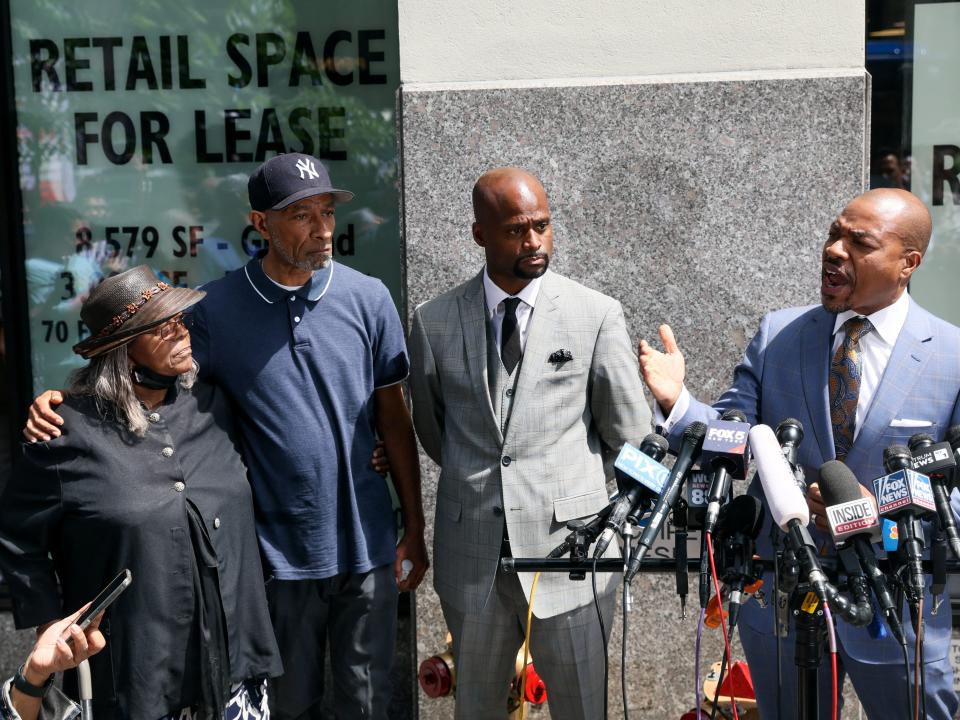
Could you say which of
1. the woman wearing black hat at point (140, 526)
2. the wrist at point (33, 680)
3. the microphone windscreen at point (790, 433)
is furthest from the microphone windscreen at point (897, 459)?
the wrist at point (33, 680)

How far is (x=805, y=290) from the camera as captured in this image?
16.0 ft

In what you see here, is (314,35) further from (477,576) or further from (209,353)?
(477,576)

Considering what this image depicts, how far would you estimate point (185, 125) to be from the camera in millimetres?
5785

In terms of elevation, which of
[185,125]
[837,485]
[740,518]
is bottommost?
[740,518]

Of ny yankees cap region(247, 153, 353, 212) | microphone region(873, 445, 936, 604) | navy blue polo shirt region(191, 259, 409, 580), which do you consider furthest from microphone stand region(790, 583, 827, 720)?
ny yankees cap region(247, 153, 353, 212)

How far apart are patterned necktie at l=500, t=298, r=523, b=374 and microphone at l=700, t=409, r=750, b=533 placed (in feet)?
4.19

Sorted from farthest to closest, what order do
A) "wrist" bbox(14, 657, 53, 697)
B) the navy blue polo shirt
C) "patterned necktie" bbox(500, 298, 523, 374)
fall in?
1. "patterned necktie" bbox(500, 298, 523, 374)
2. the navy blue polo shirt
3. "wrist" bbox(14, 657, 53, 697)

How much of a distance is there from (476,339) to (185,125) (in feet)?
8.58

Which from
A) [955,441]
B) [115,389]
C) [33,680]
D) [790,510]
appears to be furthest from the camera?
[115,389]

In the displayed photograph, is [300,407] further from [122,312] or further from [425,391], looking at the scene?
[122,312]

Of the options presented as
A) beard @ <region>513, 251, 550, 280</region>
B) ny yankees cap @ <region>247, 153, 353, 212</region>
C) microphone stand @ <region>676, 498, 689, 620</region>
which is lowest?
microphone stand @ <region>676, 498, 689, 620</region>

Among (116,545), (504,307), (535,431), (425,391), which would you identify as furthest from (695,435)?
(116,545)

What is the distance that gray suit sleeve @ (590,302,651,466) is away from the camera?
3977 millimetres

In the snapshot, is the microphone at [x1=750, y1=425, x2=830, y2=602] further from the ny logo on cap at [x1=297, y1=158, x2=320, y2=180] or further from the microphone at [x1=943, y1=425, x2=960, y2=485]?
the ny logo on cap at [x1=297, y1=158, x2=320, y2=180]
